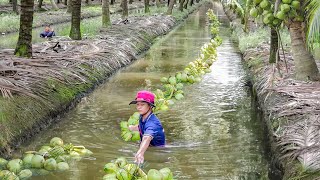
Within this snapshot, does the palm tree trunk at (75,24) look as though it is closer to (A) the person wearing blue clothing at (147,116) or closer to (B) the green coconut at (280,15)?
(B) the green coconut at (280,15)

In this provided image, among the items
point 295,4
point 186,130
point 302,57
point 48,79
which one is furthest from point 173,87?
point 295,4

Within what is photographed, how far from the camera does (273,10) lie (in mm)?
8539

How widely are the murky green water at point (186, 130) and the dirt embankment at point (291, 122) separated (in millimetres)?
404

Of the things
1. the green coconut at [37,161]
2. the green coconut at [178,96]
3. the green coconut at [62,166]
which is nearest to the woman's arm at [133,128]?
the green coconut at [62,166]

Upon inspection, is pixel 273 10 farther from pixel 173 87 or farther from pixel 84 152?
pixel 84 152

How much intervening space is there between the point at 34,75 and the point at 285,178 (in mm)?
5294

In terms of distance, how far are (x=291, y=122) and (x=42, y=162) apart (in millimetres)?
3653

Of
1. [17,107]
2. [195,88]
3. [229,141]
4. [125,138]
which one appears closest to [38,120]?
[17,107]

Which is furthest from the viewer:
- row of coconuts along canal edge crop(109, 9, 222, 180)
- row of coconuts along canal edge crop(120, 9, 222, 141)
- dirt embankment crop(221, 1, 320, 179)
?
row of coconuts along canal edge crop(120, 9, 222, 141)

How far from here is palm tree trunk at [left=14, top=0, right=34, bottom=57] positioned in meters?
11.1

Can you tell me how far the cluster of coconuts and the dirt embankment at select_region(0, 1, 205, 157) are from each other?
13.0 ft

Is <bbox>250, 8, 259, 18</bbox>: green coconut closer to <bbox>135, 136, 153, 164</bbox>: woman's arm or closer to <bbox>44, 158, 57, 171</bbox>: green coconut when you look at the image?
<bbox>135, 136, 153, 164</bbox>: woman's arm

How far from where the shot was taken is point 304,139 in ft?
22.0

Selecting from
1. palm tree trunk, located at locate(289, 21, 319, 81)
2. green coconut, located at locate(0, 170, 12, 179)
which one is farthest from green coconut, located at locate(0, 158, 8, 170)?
palm tree trunk, located at locate(289, 21, 319, 81)
